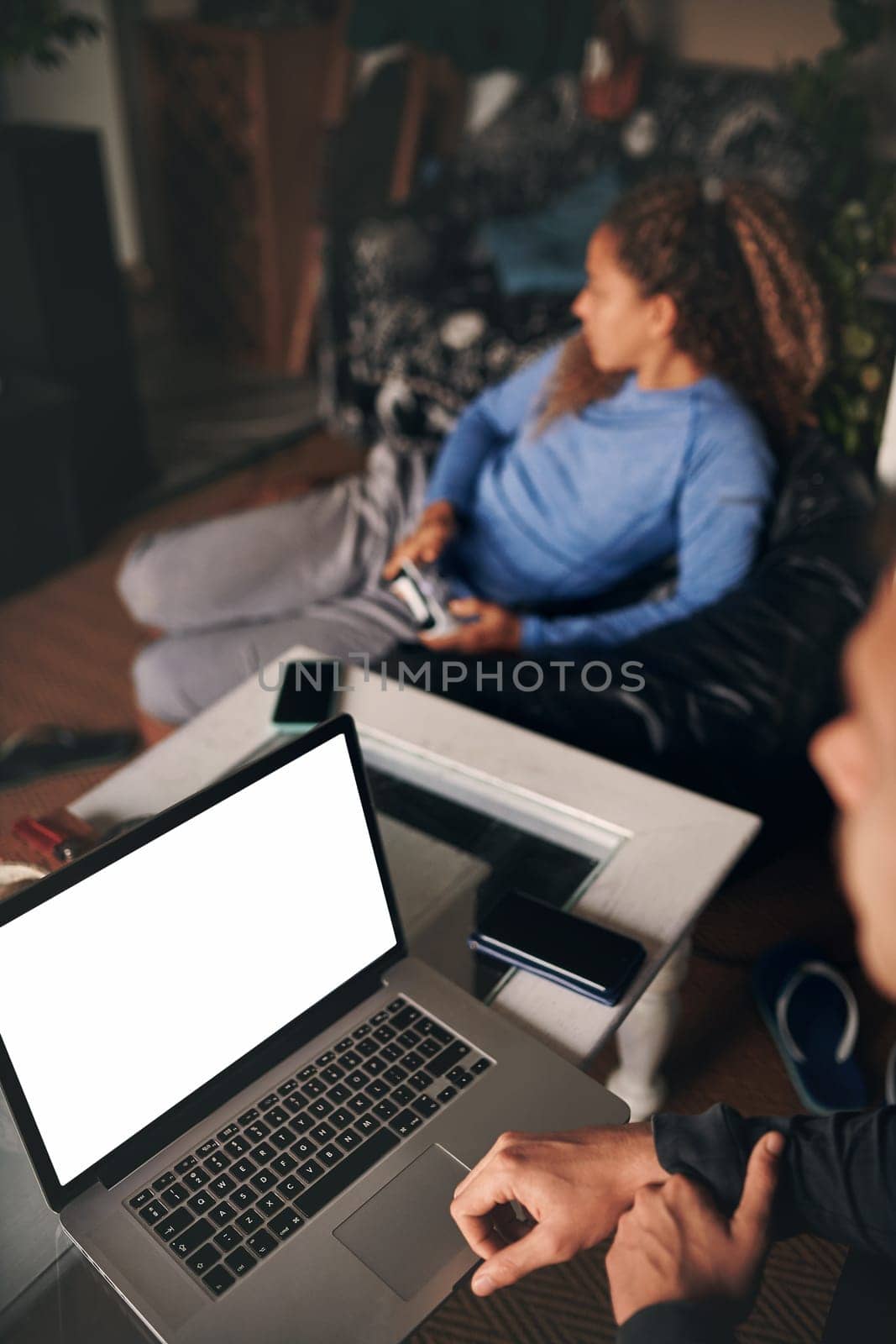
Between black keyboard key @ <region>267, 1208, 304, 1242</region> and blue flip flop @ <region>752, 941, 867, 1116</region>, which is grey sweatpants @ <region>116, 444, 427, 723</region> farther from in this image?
black keyboard key @ <region>267, 1208, 304, 1242</region>

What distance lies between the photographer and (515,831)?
2.91 feet

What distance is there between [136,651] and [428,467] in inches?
26.2

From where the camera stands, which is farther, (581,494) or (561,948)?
(581,494)

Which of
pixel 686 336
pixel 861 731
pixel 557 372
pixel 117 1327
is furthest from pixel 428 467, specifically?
pixel 861 731

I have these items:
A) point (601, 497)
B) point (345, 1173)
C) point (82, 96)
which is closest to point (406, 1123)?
point (345, 1173)

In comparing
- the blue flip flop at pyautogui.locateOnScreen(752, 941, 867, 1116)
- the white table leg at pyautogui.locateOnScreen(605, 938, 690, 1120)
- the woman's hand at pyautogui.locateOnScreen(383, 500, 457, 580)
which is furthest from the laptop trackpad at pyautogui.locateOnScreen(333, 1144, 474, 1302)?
the woman's hand at pyautogui.locateOnScreen(383, 500, 457, 580)

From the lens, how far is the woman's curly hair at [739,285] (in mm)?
1232

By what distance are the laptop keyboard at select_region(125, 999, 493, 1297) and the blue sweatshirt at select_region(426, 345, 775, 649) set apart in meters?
0.70

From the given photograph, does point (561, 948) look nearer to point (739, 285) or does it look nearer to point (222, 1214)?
point (222, 1214)

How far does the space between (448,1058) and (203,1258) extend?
181mm

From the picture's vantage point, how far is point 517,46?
2.30 metres

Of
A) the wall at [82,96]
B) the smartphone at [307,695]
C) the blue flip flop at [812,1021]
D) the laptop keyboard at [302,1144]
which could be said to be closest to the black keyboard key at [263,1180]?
the laptop keyboard at [302,1144]

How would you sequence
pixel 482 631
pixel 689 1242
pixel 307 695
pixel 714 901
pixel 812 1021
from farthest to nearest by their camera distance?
pixel 482 631, pixel 812 1021, pixel 307 695, pixel 714 901, pixel 689 1242

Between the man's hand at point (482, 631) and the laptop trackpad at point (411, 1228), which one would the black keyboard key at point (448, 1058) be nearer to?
the laptop trackpad at point (411, 1228)
